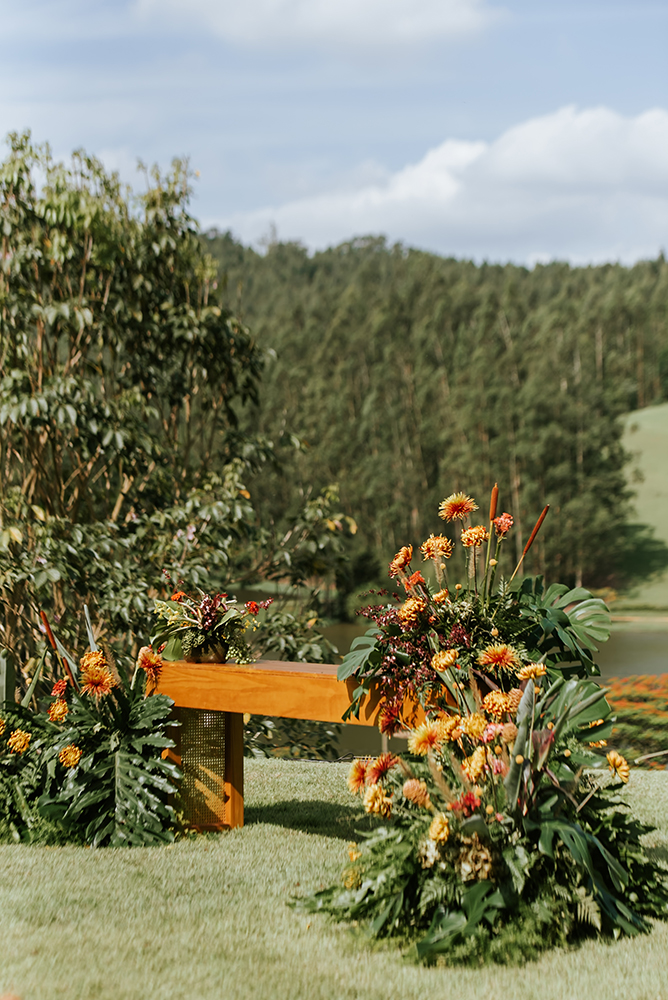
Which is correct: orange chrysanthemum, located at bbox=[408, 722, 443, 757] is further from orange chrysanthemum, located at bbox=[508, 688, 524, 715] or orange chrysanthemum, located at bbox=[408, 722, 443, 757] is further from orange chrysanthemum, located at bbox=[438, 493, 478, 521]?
orange chrysanthemum, located at bbox=[438, 493, 478, 521]

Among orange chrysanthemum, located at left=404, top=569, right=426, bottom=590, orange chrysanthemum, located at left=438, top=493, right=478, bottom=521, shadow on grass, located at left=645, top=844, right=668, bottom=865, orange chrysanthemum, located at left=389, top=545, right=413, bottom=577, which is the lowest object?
shadow on grass, located at left=645, top=844, right=668, bottom=865

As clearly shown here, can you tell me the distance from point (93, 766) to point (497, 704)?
1.72 m

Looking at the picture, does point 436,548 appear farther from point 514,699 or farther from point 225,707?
point 225,707

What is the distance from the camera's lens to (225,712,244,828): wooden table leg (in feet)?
12.0

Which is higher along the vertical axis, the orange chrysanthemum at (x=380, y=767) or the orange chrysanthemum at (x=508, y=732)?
the orange chrysanthemum at (x=508, y=732)

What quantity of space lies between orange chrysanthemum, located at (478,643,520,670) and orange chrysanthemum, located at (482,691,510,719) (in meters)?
0.11

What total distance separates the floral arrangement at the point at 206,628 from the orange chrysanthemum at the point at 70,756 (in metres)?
0.54

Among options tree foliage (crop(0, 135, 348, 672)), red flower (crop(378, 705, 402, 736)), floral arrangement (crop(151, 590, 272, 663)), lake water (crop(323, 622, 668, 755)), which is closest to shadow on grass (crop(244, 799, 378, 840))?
floral arrangement (crop(151, 590, 272, 663))

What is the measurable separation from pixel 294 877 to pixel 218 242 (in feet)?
232

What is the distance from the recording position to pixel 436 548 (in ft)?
9.89

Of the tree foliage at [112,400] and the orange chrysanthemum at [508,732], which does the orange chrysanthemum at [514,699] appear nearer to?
the orange chrysanthemum at [508,732]

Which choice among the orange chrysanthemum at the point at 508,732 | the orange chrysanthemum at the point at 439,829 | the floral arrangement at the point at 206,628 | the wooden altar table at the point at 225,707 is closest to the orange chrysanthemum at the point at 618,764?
the orange chrysanthemum at the point at 508,732

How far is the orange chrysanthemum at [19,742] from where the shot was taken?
3504 mm

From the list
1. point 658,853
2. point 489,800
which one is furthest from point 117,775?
point 658,853
